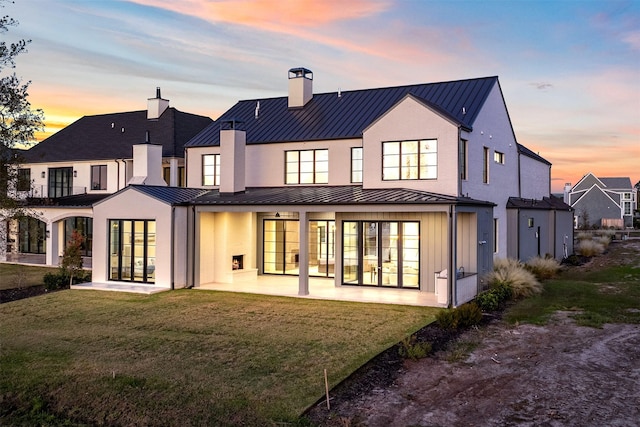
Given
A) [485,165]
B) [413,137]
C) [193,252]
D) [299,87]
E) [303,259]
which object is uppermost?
[299,87]

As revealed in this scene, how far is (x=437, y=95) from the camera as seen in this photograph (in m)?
22.5

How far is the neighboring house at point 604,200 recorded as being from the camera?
2589 inches

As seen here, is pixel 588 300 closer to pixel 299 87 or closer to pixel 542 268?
pixel 542 268

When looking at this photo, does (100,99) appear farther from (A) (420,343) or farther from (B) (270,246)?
(A) (420,343)

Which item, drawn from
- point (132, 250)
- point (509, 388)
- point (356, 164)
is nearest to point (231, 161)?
point (356, 164)

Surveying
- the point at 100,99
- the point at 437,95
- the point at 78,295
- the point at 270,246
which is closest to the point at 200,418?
the point at 78,295

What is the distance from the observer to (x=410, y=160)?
19.1 metres

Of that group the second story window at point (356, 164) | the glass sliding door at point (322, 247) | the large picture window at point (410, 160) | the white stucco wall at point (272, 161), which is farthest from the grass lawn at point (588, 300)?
the white stucco wall at point (272, 161)

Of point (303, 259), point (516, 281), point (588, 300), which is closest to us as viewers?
point (588, 300)

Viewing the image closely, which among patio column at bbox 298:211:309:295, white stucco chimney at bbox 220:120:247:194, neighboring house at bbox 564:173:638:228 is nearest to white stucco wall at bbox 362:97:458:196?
patio column at bbox 298:211:309:295

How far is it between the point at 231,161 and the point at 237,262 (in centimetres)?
414

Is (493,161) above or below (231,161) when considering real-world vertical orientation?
above

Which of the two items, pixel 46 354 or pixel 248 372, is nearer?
pixel 248 372

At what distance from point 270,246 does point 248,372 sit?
12.8 meters
